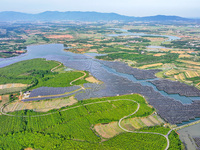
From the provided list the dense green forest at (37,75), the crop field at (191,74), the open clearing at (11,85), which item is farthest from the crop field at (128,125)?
the open clearing at (11,85)

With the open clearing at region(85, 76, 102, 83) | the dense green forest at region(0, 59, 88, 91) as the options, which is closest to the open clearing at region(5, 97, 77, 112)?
the dense green forest at region(0, 59, 88, 91)

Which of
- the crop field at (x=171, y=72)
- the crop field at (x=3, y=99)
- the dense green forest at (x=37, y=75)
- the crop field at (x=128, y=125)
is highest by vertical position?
the crop field at (x=171, y=72)

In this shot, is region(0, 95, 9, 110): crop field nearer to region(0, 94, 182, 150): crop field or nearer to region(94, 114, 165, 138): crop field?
region(0, 94, 182, 150): crop field

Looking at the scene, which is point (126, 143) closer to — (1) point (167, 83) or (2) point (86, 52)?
(1) point (167, 83)

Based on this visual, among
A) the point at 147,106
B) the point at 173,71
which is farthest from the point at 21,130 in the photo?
the point at 173,71

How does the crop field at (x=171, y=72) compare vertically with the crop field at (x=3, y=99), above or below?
above

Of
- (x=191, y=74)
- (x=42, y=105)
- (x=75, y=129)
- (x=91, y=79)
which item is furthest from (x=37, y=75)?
(x=191, y=74)

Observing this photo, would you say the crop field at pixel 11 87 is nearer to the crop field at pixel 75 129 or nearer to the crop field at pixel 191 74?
the crop field at pixel 75 129
